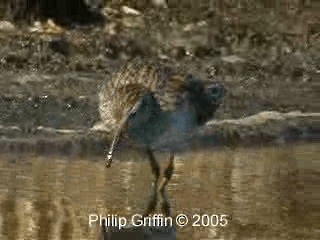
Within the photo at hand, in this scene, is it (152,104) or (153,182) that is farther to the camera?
(152,104)

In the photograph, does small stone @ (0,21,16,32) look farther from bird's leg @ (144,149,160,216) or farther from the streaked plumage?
bird's leg @ (144,149,160,216)

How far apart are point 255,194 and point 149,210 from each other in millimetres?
661

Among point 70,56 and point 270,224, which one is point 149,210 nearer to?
point 270,224

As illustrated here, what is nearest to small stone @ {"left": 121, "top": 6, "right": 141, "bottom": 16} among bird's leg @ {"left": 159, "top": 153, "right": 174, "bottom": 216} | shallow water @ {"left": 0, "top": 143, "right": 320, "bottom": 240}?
shallow water @ {"left": 0, "top": 143, "right": 320, "bottom": 240}

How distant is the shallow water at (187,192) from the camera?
16.3ft

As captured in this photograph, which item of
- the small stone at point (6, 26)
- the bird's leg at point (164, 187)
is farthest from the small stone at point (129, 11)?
the bird's leg at point (164, 187)

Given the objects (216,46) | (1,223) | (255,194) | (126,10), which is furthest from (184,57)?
(1,223)

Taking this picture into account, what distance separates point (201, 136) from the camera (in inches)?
261

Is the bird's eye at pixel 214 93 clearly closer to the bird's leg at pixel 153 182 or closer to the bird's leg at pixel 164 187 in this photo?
the bird's leg at pixel 164 187

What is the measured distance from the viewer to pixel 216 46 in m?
9.33

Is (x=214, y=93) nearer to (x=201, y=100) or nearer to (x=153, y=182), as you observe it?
(x=201, y=100)

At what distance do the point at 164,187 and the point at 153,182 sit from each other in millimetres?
77

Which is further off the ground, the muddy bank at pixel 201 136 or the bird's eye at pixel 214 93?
the bird's eye at pixel 214 93

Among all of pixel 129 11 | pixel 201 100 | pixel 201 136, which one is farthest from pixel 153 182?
pixel 129 11
